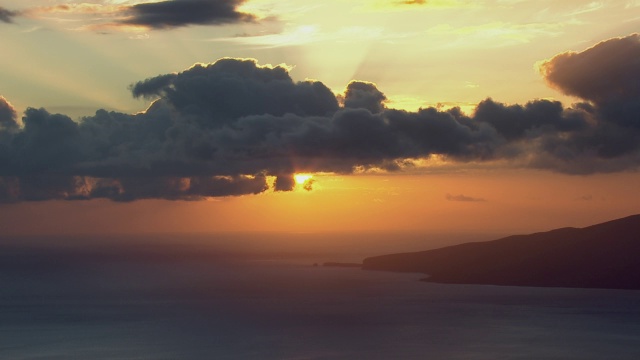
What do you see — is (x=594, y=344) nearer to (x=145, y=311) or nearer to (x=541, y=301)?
(x=541, y=301)

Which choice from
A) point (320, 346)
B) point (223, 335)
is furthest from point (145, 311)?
point (320, 346)

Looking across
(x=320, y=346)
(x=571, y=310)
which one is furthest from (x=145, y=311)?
(x=571, y=310)

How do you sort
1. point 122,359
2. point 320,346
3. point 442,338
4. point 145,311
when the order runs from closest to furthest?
1. point 122,359
2. point 320,346
3. point 442,338
4. point 145,311

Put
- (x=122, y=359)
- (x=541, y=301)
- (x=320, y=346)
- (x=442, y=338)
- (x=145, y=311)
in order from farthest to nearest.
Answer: (x=541, y=301)
(x=145, y=311)
(x=442, y=338)
(x=320, y=346)
(x=122, y=359)

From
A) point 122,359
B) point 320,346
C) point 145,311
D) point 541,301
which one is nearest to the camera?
point 122,359

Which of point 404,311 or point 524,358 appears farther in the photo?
point 404,311

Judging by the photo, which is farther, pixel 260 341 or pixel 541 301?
pixel 541 301

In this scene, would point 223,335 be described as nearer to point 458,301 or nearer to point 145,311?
point 145,311

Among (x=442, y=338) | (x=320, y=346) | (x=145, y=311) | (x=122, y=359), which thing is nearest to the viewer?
(x=122, y=359)
